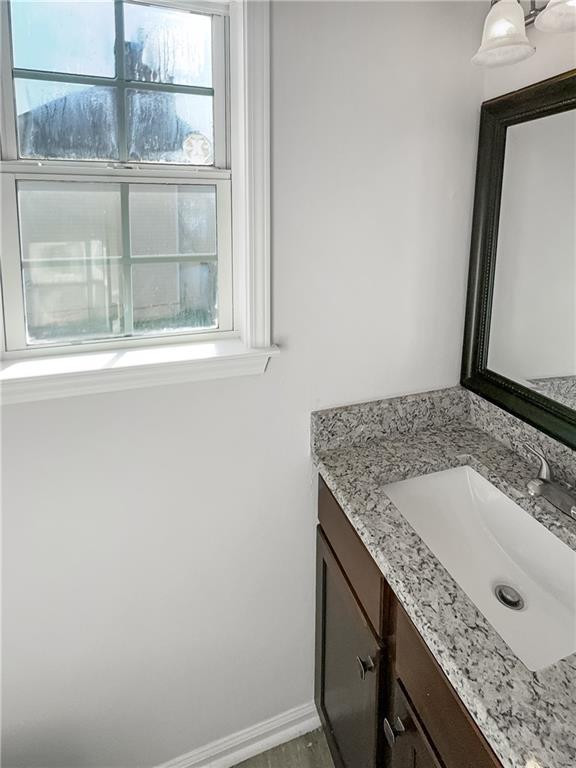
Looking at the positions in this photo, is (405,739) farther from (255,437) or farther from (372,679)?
(255,437)

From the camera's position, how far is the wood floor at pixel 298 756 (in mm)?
1604

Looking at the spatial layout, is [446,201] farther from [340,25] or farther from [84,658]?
[84,658]

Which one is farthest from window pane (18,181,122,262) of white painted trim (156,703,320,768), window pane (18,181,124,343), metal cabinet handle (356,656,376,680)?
white painted trim (156,703,320,768)

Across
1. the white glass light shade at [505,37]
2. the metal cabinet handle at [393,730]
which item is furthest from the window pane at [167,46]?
the metal cabinet handle at [393,730]

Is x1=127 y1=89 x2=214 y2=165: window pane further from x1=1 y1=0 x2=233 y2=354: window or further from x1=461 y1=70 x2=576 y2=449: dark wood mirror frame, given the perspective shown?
x1=461 y1=70 x2=576 y2=449: dark wood mirror frame

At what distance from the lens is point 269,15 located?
3.80 ft

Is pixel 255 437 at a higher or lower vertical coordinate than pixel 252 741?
higher

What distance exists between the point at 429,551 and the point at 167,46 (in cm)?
122

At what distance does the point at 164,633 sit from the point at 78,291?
2.96ft

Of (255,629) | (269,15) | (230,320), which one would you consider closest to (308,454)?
(230,320)

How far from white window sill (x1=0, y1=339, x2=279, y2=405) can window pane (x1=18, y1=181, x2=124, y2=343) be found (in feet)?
0.26

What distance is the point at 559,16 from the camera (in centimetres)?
101

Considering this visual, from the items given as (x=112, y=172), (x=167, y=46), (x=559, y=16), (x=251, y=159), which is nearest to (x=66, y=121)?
(x=112, y=172)

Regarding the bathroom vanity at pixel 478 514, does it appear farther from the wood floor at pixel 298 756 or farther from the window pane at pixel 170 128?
the window pane at pixel 170 128
